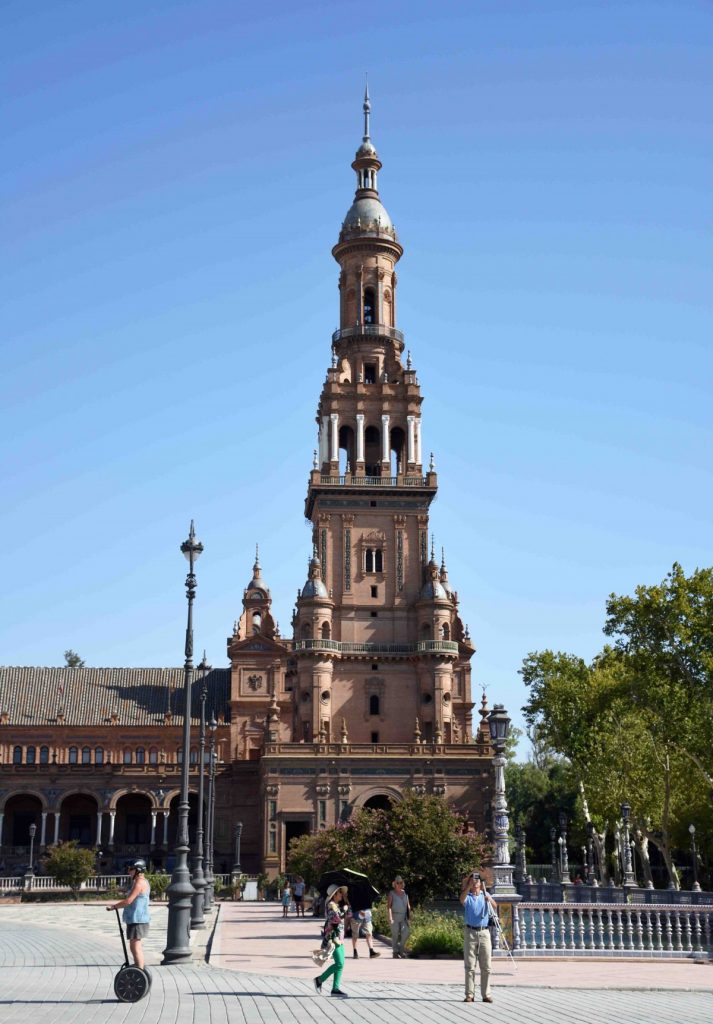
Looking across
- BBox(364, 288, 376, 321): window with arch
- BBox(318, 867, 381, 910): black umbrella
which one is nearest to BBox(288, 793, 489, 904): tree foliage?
BBox(318, 867, 381, 910): black umbrella

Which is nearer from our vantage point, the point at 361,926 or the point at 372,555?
the point at 361,926

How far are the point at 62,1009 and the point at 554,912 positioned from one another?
15.2m

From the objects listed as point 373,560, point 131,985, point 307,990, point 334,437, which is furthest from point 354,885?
point 334,437

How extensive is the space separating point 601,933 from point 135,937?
13384 millimetres

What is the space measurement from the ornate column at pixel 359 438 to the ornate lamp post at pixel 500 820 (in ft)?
187

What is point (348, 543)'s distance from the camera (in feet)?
277

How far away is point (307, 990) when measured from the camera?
834 inches

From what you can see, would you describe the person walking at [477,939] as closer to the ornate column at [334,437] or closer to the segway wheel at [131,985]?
the segway wheel at [131,985]

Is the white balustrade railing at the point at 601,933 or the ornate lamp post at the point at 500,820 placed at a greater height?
the ornate lamp post at the point at 500,820

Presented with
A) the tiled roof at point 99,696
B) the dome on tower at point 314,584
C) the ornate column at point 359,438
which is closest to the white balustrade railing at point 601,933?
the dome on tower at point 314,584

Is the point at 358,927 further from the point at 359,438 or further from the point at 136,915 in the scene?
the point at 359,438

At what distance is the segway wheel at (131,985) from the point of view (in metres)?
18.5

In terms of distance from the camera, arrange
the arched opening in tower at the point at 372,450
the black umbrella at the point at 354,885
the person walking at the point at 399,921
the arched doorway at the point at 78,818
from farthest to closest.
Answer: the arched opening in tower at the point at 372,450
the arched doorway at the point at 78,818
the black umbrella at the point at 354,885
the person walking at the point at 399,921

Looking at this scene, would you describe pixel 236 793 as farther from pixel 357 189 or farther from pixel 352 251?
pixel 357 189
